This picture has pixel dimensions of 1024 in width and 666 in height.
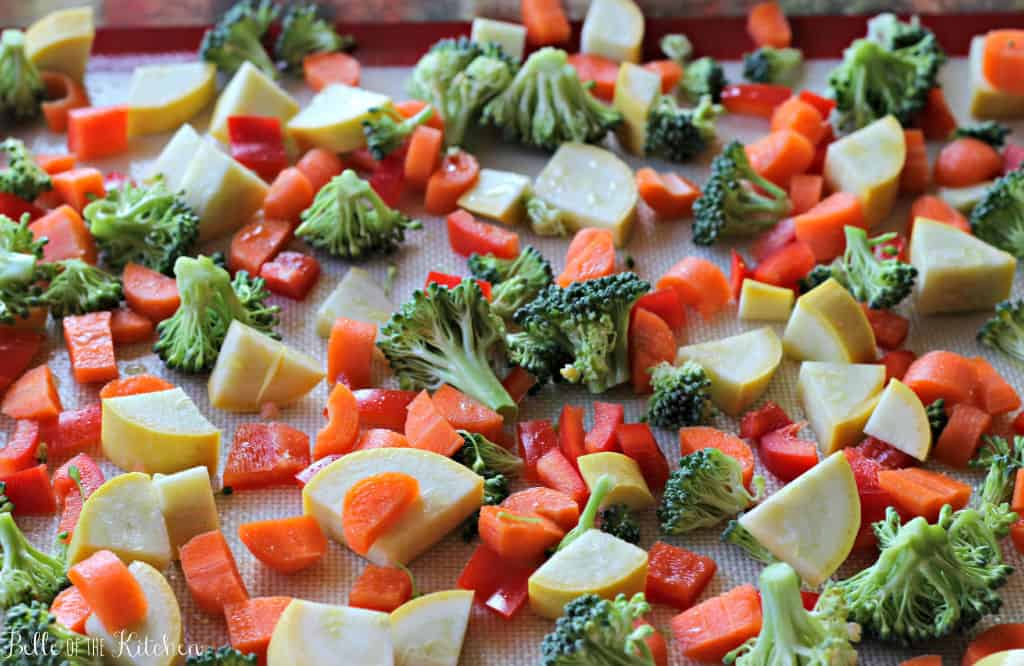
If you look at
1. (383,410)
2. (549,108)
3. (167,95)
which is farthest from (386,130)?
(383,410)

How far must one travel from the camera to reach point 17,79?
376 cm

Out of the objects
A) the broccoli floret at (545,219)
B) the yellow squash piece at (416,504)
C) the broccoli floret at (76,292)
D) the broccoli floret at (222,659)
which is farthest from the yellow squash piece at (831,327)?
the broccoli floret at (76,292)

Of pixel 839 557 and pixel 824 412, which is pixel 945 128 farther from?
pixel 839 557

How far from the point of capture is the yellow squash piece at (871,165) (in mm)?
3508

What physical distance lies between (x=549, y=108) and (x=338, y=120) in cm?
64

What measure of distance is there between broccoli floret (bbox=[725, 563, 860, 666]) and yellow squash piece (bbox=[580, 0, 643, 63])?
214 centimetres

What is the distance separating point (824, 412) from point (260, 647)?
142 centimetres

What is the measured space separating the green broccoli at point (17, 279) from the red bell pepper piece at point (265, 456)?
2.22 feet

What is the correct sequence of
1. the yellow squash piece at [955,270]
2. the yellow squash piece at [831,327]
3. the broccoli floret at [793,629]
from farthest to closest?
1. the yellow squash piece at [955,270]
2. the yellow squash piece at [831,327]
3. the broccoli floret at [793,629]

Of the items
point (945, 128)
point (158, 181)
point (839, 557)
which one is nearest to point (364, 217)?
point (158, 181)

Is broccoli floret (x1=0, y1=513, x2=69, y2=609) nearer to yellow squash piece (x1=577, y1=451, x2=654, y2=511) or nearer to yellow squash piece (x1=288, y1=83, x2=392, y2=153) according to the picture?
yellow squash piece (x1=577, y1=451, x2=654, y2=511)

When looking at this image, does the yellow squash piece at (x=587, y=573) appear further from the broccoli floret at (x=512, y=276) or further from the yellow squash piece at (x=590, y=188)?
the yellow squash piece at (x=590, y=188)

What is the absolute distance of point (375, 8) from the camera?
165 inches

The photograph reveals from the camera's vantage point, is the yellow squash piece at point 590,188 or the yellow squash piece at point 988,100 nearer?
the yellow squash piece at point 590,188
